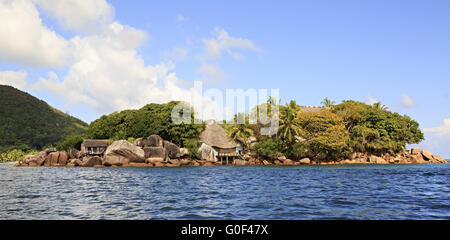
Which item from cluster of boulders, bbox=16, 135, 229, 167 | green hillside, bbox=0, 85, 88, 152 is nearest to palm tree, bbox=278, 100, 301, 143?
cluster of boulders, bbox=16, 135, 229, 167

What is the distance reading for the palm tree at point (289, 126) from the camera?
5622 cm

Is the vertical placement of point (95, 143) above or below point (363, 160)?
above

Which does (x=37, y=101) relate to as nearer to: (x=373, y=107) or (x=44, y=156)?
(x=44, y=156)

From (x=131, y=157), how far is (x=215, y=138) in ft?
59.1

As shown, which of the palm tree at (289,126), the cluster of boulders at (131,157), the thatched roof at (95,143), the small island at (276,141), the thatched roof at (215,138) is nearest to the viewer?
the cluster of boulders at (131,157)

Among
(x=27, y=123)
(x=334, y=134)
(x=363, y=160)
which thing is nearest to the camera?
(x=334, y=134)

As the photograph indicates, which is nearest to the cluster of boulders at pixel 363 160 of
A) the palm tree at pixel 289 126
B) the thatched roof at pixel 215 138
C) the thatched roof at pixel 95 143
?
the palm tree at pixel 289 126

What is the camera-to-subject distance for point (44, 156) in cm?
5678

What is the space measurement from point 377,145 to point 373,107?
10804mm

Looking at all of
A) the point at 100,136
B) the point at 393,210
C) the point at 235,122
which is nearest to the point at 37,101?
the point at 100,136

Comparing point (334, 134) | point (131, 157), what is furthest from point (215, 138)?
point (334, 134)

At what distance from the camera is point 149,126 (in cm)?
5669

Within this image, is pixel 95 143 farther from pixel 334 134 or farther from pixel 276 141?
pixel 334 134

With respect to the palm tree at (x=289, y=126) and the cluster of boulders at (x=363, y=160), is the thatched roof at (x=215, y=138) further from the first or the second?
the palm tree at (x=289, y=126)
